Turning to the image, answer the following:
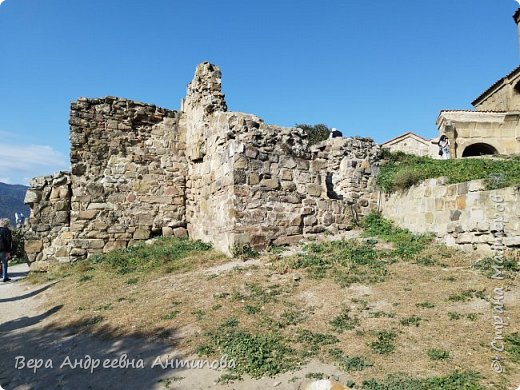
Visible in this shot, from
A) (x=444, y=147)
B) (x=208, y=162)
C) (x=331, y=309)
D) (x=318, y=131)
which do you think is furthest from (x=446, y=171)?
(x=318, y=131)

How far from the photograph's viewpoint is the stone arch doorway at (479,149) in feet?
68.8

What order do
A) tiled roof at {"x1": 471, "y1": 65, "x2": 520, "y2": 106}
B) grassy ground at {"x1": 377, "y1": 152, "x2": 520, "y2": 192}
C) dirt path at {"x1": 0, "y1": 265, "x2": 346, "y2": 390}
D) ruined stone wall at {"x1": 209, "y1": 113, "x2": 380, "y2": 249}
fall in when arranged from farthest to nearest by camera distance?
tiled roof at {"x1": 471, "y1": 65, "x2": 520, "y2": 106}
ruined stone wall at {"x1": 209, "y1": 113, "x2": 380, "y2": 249}
grassy ground at {"x1": 377, "y1": 152, "x2": 520, "y2": 192}
dirt path at {"x1": 0, "y1": 265, "x2": 346, "y2": 390}

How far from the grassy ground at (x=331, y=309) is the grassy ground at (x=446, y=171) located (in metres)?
1.60

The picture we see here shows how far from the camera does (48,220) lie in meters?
10.8

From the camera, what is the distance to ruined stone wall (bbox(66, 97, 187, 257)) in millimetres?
11078

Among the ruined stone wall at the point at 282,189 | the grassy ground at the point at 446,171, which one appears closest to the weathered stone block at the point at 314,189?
the ruined stone wall at the point at 282,189

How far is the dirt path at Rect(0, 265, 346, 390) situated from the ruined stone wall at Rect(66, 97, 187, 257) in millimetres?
5479

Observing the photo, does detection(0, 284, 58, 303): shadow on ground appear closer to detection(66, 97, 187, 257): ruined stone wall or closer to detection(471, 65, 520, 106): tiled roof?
detection(66, 97, 187, 257): ruined stone wall

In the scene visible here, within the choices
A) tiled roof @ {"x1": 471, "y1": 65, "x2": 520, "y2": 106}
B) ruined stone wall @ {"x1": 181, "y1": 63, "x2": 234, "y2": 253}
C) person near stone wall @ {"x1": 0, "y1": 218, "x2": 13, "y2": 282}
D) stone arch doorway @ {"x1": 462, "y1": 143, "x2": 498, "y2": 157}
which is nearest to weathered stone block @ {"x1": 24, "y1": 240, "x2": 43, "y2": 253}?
person near stone wall @ {"x1": 0, "y1": 218, "x2": 13, "y2": 282}

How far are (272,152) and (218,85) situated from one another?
11.2ft

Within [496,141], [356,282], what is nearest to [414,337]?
[356,282]

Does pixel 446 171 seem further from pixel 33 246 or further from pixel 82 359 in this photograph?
pixel 33 246

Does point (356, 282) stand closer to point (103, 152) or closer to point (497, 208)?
point (497, 208)

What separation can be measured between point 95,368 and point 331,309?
10.1 feet
